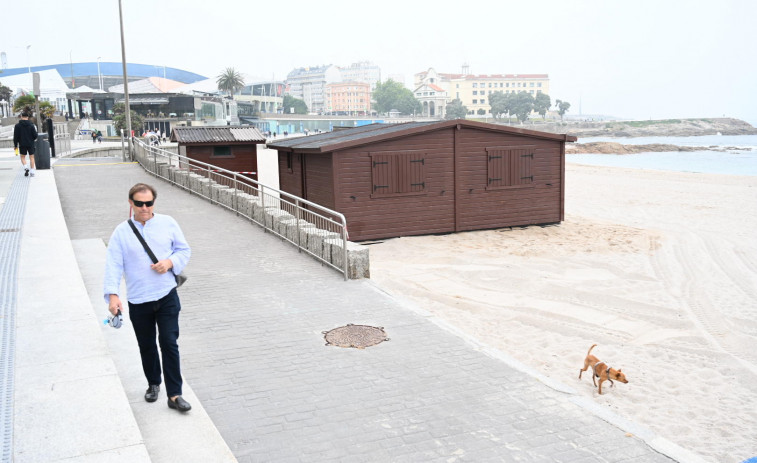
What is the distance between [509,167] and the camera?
19297 millimetres

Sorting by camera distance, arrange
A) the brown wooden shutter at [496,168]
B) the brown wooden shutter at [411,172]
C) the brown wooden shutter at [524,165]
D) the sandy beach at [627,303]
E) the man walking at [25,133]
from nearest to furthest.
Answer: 1. the sandy beach at [627,303]
2. the man walking at [25,133]
3. the brown wooden shutter at [411,172]
4. the brown wooden shutter at [496,168]
5. the brown wooden shutter at [524,165]

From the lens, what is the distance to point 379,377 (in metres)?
6.54

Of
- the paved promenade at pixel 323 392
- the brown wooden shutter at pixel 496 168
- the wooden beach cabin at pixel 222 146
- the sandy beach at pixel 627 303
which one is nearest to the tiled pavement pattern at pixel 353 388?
the paved promenade at pixel 323 392

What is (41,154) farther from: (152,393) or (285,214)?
(152,393)

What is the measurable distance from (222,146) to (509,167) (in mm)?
10201

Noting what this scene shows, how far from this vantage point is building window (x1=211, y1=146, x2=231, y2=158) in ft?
75.4

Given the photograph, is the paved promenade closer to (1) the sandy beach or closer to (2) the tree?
(1) the sandy beach

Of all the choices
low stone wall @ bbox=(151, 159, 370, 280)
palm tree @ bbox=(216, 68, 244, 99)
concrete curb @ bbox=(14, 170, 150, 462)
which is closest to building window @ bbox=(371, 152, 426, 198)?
low stone wall @ bbox=(151, 159, 370, 280)

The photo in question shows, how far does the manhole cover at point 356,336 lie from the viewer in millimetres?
7488

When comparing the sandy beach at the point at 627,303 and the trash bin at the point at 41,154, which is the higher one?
the trash bin at the point at 41,154

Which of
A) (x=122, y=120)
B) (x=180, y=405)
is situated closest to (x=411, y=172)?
(x=180, y=405)

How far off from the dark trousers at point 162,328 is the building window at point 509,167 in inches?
583

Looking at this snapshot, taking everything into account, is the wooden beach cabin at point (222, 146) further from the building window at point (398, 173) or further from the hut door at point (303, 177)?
the building window at point (398, 173)

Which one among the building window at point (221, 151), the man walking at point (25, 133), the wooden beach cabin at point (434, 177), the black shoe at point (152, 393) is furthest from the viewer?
the building window at point (221, 151)
